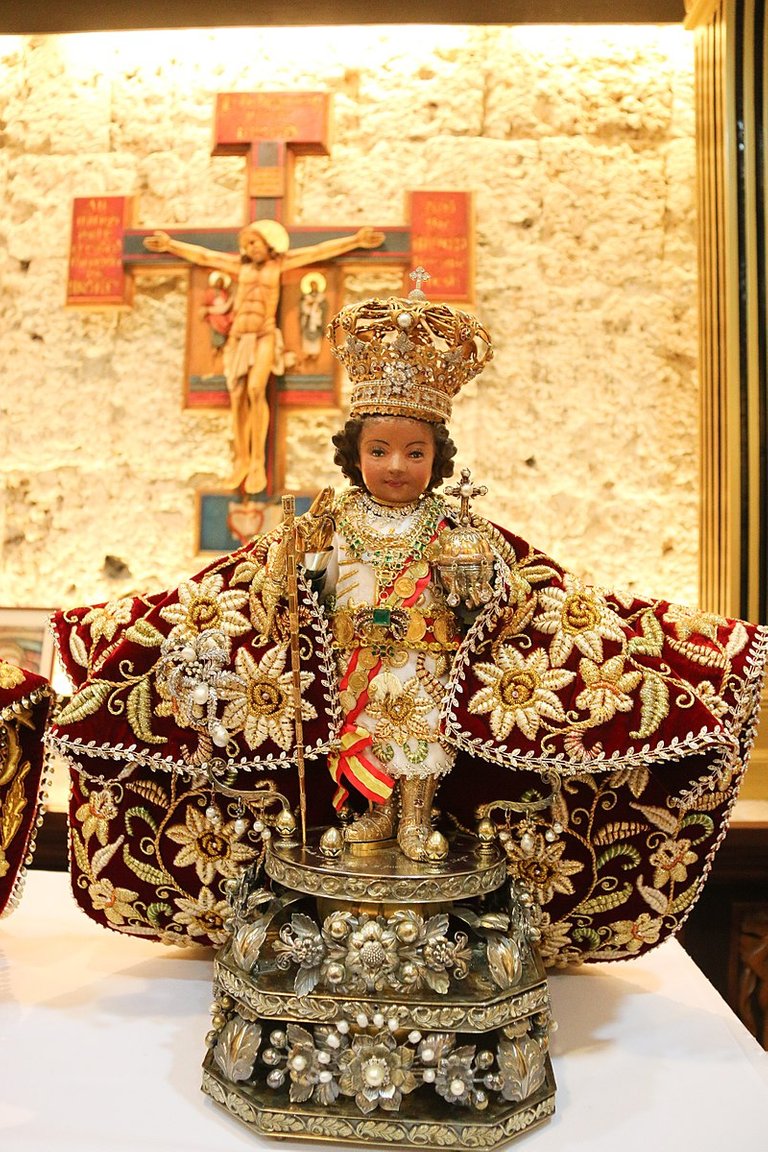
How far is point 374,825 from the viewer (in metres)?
1.26

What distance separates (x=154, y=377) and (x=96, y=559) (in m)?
0.59

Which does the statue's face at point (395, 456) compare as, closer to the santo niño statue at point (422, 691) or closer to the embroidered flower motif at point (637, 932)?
the santo niño statue at point (422, 691)

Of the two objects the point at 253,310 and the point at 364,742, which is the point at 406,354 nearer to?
the point at 364,742

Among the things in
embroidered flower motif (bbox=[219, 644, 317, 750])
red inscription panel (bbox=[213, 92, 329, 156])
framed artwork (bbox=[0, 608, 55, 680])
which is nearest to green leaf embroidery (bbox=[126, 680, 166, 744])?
embroidered flower motif (bbox=[219, 644, 317, 750])

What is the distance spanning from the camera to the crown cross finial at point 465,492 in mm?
1236

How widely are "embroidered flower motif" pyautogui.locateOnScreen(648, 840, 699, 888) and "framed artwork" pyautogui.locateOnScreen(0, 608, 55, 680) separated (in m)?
1.87

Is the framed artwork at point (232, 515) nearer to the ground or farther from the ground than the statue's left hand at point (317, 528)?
farther from the ground

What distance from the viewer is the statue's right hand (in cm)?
269

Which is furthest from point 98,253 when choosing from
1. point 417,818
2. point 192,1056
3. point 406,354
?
point 192,1056

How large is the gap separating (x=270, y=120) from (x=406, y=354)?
186 centimetres

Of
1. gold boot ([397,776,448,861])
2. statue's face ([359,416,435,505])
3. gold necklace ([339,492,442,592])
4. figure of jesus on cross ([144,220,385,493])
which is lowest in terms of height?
gold boot ([397,776,448,861])

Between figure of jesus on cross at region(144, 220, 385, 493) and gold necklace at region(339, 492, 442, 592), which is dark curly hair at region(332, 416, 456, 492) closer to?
gold necklace at region(339, 492, 442, 592)

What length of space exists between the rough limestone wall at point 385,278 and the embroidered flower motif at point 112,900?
4.79 ft

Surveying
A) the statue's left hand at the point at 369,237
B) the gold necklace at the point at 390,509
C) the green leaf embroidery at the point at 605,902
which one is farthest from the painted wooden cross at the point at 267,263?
the green leaf embroidery at the point at 605,902
